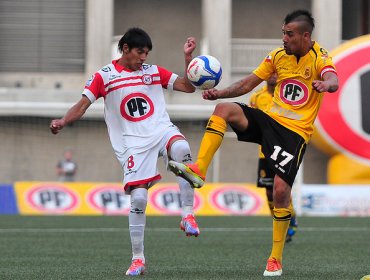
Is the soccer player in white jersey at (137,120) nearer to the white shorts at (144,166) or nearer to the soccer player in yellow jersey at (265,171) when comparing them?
the white shorts at (144,166)

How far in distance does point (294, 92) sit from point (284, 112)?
0.64ft

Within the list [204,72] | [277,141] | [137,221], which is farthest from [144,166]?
[277,141]

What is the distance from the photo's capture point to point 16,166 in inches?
1174

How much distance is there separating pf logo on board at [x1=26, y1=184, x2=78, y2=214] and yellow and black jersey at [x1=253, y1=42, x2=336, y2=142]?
15.8m

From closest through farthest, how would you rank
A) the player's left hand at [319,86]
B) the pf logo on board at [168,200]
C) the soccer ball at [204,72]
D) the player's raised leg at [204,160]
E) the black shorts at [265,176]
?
1. the player's left hand at [319,86]
2. the player's raised leg at [204,160]
3. the soccer ball at [204,72]
4. the black shorts at [265,176]
5. the pf logo on board at [168,200]

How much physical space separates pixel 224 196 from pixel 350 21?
43.0 ft

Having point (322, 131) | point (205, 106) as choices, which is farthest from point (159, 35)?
point (322, 131)

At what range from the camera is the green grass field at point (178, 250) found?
31.9 ft

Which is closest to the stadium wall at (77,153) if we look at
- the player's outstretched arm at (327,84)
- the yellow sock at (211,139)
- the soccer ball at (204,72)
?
the soccer ball at (204,72)

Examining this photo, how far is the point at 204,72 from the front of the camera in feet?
30.9

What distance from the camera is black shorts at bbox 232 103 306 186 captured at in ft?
30.6

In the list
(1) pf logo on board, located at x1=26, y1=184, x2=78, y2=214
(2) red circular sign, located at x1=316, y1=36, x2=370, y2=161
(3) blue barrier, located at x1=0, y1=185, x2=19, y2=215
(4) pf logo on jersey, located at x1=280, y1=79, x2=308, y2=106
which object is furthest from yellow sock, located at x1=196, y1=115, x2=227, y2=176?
(2) red circular sign, located at x1=316, y1=36, x2=370, y2=161

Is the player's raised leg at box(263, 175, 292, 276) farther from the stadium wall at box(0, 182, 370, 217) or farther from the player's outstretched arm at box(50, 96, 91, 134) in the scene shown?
the stadium wall at box(0, 182, 370, 217)

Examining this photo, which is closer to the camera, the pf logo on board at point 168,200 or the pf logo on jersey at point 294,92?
the pf logo on jersey at point 294,92
